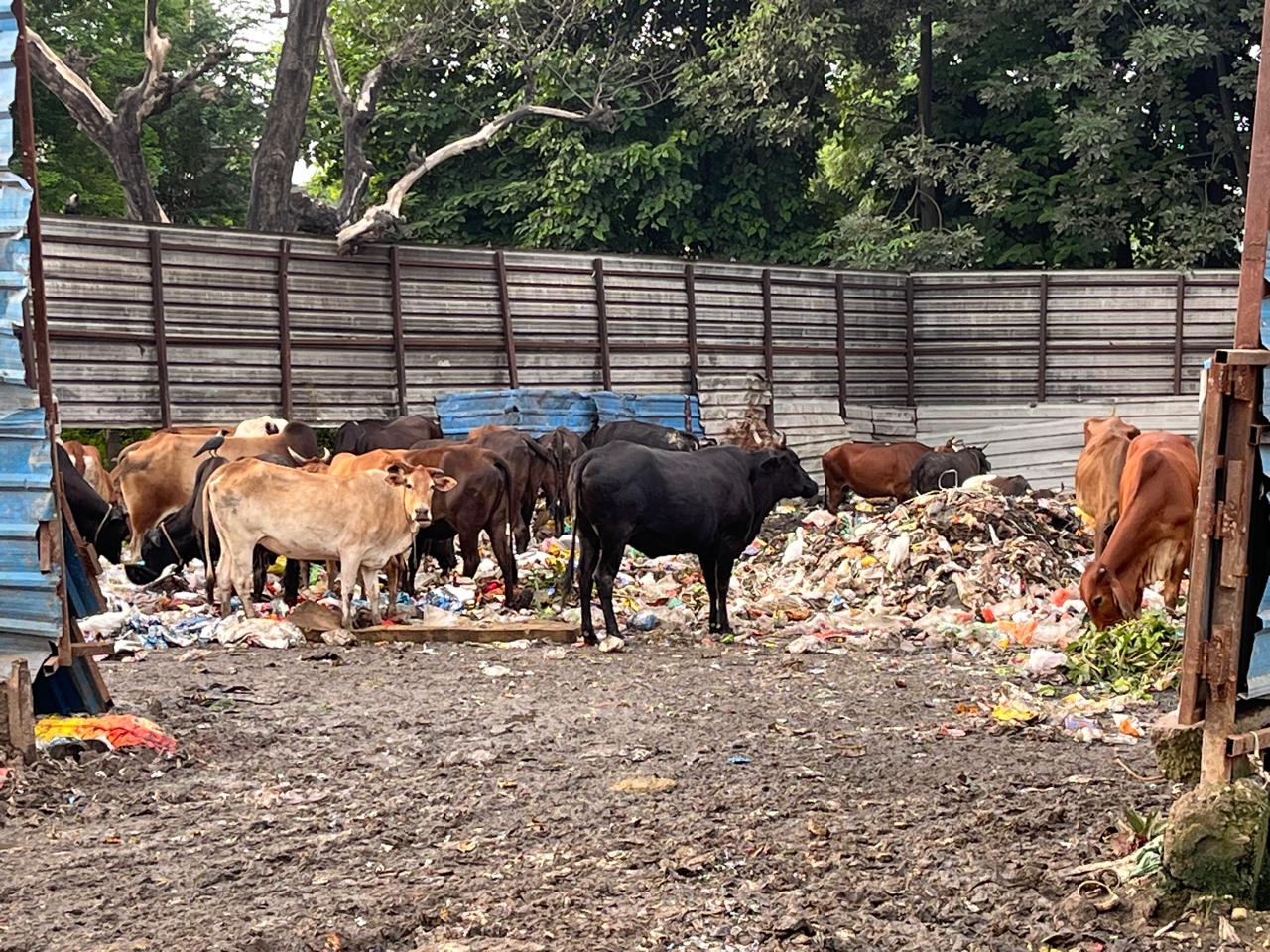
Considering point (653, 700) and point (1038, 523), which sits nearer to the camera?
point (653, 700)

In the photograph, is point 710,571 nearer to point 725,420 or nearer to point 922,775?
point 922,775

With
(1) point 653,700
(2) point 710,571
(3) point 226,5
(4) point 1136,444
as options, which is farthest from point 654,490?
(3) point 226,5

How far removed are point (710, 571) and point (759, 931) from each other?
7176 mm

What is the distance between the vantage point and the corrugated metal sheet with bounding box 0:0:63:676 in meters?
6.76

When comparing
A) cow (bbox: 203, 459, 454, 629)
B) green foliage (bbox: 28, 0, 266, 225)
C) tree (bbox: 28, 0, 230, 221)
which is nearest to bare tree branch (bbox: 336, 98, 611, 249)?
tree (bbox: 28, 0, 230, 221)

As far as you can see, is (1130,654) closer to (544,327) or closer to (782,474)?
(782,474)

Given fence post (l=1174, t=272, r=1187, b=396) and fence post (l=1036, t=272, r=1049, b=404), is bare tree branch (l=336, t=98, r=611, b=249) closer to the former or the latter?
fence post (l=1036, t=272, r=1049, b=404)

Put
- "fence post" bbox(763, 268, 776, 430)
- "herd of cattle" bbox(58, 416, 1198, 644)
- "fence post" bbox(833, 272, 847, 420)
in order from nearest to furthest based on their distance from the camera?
"herd of cattle" bbox(58, 416, 1198, 644), "fence post" bbox(763, 268, 776, 430), "fence post" bbox(833, 272, 847, 420)

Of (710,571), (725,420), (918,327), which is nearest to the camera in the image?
(710,571)

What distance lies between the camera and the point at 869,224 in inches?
973

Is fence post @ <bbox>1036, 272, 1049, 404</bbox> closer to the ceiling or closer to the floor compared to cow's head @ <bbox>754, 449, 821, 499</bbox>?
closer to the ceiling

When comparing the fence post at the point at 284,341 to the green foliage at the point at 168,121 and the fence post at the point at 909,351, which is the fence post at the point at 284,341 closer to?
the green foliage at the point at 168,121

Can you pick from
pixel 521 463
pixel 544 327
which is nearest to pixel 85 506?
pixel 521 463

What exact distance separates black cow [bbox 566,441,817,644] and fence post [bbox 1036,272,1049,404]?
12740mm
